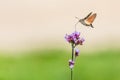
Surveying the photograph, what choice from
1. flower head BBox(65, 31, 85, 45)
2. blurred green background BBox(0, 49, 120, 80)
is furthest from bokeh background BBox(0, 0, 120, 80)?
flower head BBox(65, 31, 85, 45)

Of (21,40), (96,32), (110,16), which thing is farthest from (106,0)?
(21,40)

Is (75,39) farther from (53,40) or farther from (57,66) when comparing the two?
(53,40)

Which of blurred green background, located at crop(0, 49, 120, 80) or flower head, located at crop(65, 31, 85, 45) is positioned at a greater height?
flower head, located at crop(65, 31, 85, 45)

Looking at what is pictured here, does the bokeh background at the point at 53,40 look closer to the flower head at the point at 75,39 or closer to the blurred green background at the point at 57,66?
the blurred green background at the point at 57,66

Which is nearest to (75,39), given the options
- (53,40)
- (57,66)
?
(57,66)

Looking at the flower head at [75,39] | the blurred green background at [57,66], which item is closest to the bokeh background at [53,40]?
the blurred green background at [57,66]

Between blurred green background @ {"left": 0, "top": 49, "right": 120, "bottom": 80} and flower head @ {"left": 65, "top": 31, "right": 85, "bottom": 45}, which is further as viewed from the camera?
blurred green background @ {"left": 0, "top": 49, "right": 120, "bottom": 80}

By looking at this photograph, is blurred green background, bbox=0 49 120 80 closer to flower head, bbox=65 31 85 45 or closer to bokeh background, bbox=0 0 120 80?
bokeh background, bbox=0 0 120 80
